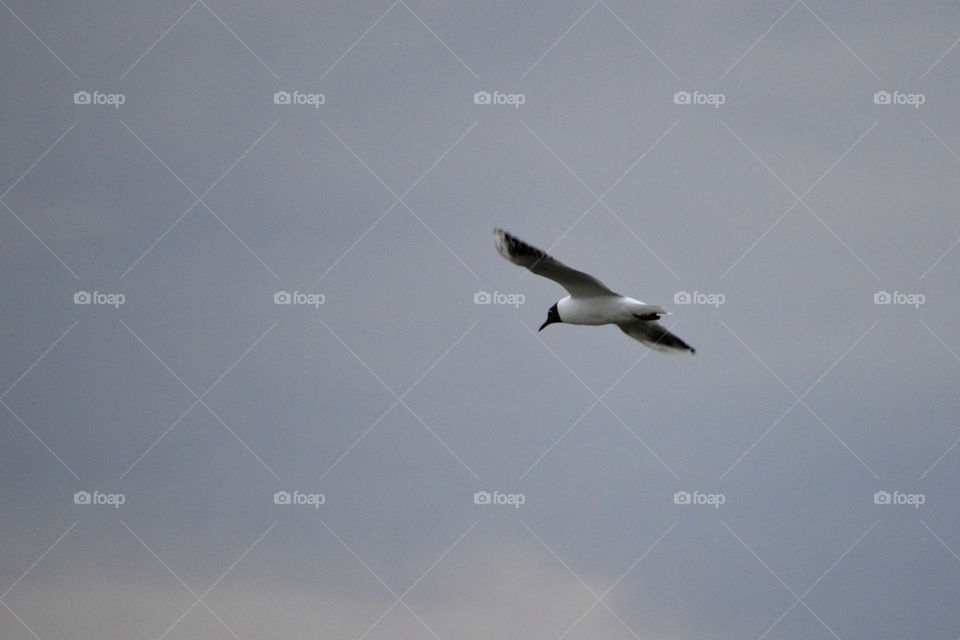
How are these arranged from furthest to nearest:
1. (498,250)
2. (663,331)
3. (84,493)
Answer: (84,493) < (663,331) < (498,250)

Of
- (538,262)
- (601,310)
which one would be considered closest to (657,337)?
(601,310)

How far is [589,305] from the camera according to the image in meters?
20.7

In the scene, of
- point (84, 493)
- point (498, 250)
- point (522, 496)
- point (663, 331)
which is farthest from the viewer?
point (84, 493)

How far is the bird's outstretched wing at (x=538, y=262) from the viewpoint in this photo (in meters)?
19.5

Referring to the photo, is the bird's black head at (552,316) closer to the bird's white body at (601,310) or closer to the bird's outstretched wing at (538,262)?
the bird's white body at (601,310)

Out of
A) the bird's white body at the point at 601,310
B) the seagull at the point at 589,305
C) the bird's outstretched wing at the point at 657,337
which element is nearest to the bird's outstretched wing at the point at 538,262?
the seagull at the point at 589,305

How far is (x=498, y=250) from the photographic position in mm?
19766

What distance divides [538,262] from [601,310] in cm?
144

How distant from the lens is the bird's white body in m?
19.9

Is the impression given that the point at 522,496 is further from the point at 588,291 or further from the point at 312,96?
the point at 312,96

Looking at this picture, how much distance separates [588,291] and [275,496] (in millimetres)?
7181

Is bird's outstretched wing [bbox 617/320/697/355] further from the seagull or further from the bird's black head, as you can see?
the bird's black head

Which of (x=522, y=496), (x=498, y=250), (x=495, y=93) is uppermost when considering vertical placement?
(x=495, y=93)

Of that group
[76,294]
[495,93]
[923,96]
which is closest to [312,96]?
[495,93]
